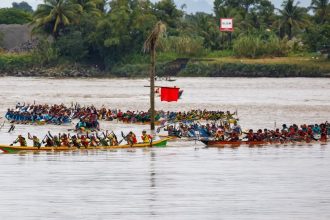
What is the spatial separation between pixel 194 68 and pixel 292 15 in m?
17.5

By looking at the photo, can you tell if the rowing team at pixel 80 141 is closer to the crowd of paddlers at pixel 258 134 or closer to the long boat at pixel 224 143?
the long boat at pixel 224 143

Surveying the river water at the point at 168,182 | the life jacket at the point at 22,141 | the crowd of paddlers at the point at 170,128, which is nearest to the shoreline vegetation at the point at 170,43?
the crowd of paddlers at the point at 170,128

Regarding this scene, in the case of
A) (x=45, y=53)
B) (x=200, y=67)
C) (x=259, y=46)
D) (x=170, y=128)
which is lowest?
(x=200, y=67)

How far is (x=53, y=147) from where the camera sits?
183 ft

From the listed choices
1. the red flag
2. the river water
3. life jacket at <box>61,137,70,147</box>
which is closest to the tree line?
the river water

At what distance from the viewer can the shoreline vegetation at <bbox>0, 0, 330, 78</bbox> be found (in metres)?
149

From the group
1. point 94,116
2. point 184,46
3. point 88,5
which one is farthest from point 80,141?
point 88,5

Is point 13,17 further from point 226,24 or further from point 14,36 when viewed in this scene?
point 226,24

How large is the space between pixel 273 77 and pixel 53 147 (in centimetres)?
9803

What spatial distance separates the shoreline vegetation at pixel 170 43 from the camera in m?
149

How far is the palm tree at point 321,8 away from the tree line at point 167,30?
0.22 meters

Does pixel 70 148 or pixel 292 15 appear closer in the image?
pixel 70 148

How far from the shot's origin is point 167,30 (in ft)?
502

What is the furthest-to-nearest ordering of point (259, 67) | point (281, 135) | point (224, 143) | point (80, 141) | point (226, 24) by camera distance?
point (226, 24), point (259, 67), point (281, 135), point (224, 143), point (80, 141)
